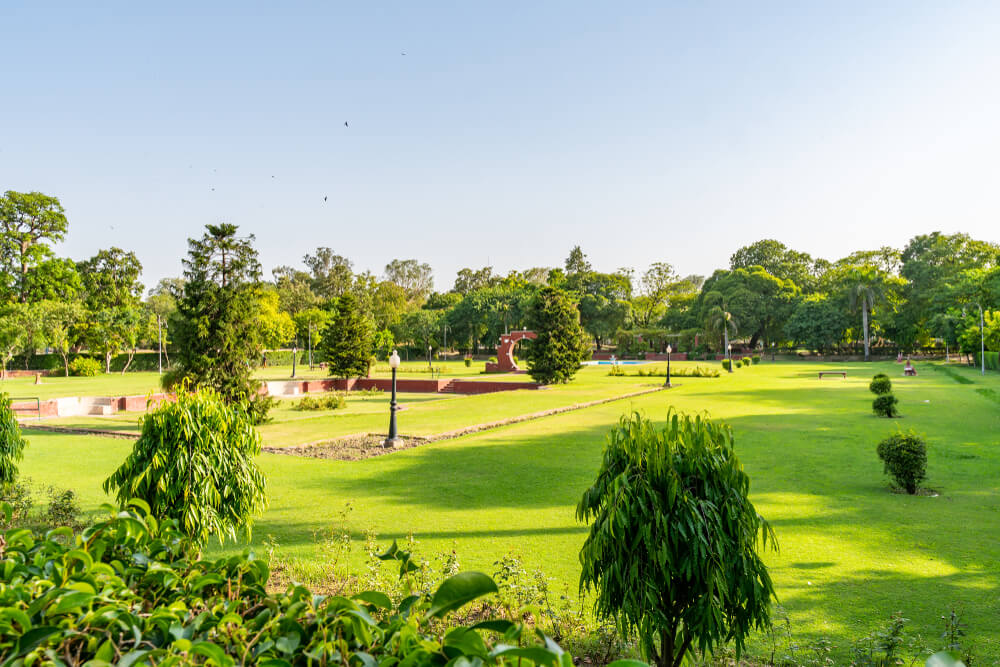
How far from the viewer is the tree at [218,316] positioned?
47.9 ft

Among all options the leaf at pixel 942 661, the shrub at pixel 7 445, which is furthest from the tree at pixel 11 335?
the leaf at pixel 942 661

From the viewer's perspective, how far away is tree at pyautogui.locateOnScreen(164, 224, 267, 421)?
14594 mm

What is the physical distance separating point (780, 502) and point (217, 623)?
298 inches

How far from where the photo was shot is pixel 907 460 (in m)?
7.70

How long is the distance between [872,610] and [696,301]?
207 ft

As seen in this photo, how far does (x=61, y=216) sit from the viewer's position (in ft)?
172

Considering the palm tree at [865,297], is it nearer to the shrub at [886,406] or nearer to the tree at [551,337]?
the tree at [551,337]

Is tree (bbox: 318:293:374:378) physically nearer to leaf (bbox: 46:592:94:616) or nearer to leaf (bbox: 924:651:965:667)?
leaf (bbox: 46:592:94:616)

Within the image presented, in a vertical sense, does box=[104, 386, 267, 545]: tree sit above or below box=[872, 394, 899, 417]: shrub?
above

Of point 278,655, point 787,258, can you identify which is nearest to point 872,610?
point 278,655

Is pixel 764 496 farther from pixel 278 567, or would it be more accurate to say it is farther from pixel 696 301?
pixel 696 301

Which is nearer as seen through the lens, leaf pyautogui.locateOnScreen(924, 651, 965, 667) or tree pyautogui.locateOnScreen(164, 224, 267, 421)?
leaf pyautogui.locateOnScreen(924, 651, 965, 667)

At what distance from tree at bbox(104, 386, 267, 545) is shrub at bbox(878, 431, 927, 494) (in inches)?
310

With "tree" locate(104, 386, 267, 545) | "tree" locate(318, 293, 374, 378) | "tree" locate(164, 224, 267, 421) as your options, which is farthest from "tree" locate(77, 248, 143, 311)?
"tree" locate(104, 386, 267, 545)
